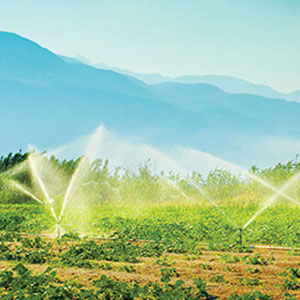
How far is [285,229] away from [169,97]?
122 meters

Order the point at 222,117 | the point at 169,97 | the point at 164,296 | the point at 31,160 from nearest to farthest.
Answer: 1. the point at 164,296
2. the point at 31,160
3. the point at 222,117
4. the point at 169,97

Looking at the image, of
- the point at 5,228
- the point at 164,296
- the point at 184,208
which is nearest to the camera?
the point at 164,296

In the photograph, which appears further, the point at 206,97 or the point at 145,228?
the point at 206,97

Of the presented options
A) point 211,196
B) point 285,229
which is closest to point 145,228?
point 285,229

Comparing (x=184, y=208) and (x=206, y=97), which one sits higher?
(x=206, y=97)

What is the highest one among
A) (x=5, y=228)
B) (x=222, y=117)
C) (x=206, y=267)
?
(x=222, y=117)

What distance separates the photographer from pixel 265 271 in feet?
19.9

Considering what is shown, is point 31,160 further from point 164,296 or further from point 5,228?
point 164,296

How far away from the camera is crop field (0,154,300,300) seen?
502 centimetres

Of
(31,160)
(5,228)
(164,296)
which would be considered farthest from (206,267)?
(31,160)

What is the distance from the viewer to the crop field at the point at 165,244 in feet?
16.5

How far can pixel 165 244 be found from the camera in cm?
805

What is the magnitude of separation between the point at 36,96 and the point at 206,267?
403 ft

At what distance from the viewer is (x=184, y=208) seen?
14.7 metres
